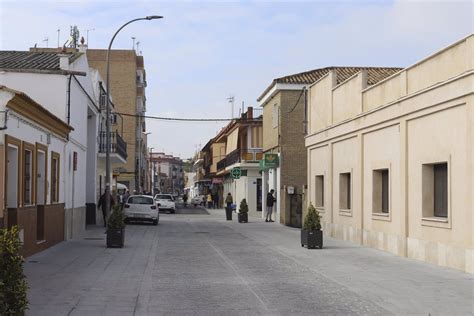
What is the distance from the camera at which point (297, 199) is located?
116 ft

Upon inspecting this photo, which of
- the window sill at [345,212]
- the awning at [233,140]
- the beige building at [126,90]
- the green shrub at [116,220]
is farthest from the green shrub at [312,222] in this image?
the beige building at [126,90]

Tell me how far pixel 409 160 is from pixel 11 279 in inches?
520

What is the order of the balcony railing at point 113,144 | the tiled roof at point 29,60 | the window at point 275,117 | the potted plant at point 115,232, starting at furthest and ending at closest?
the window at point 275,117 → the balcony railing at point 113,144 → the tiled roof at point 29,60 → the potted plant at point 115,232

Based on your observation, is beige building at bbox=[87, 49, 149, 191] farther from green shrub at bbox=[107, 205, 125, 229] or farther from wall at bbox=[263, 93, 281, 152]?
green shrub at bbox=[107, 205, 125, 229]

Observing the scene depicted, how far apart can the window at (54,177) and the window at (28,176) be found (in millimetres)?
3048

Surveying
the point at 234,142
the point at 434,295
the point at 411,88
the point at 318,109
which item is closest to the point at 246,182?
the point at 234,142

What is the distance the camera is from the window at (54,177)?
20.9 meters

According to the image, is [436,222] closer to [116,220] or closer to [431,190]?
[431,190]

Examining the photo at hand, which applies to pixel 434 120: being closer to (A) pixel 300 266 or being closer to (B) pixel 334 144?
(A) pixel 300 266

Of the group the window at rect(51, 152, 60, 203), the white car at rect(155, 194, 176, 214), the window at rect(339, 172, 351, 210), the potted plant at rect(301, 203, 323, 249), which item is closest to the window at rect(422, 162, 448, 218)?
the potted plant at rect(301, 203, 323, 249)

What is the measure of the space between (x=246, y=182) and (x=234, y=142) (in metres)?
10.6

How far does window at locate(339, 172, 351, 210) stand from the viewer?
83.9ft

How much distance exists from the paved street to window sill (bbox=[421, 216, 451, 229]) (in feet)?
3.43

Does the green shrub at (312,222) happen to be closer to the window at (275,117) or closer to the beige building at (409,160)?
Result: the beige building at (409,160)
